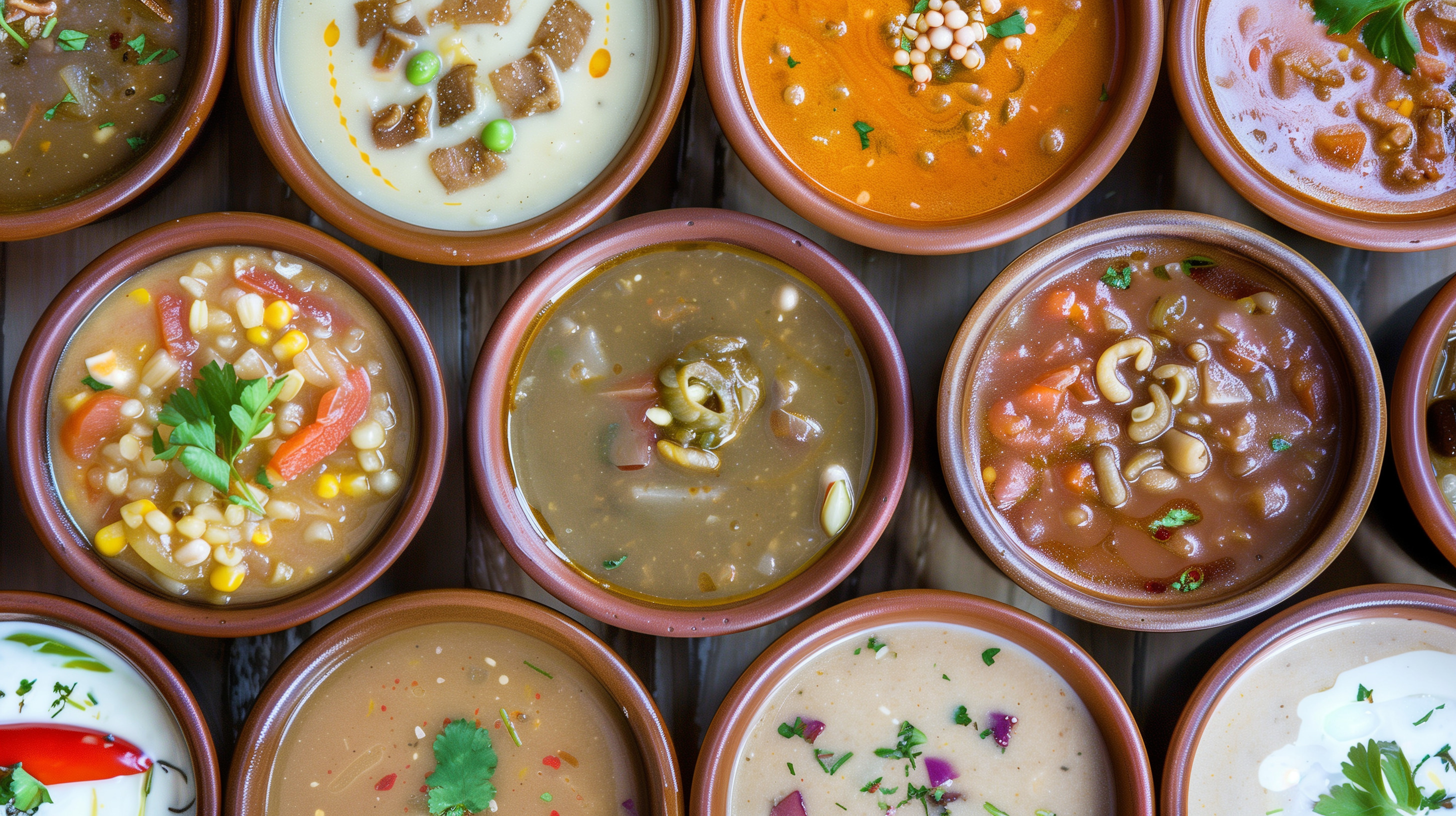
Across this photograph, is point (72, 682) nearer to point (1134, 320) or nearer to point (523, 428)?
point (523, 428)

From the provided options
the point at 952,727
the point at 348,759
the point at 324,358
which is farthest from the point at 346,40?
the point at 952,727

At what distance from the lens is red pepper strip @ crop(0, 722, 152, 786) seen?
2096mm

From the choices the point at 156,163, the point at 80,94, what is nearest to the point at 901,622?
the point at 156,163

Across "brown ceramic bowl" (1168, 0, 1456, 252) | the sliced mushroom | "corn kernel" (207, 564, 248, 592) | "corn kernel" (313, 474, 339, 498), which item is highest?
"brown ceramic bowl" (1168, 0, 1456, 252)

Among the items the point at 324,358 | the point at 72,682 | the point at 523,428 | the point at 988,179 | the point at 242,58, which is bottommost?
the point at 72,682

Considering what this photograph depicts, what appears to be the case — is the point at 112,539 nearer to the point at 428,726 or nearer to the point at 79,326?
the point at 79,326

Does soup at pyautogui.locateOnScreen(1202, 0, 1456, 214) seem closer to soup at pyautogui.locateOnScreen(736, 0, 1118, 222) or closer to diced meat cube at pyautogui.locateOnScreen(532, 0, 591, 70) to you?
soup at pyautogui.locateOnScreen(736, 0, 1118, 222)

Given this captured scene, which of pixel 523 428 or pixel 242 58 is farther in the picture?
pixel 523 428

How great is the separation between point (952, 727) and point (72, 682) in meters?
2.46

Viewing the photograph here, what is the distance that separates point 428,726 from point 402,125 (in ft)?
5.59

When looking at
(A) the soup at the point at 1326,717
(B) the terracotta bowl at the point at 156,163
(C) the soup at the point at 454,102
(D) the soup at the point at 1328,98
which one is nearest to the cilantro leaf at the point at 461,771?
(C) the soup at the point at 454,102

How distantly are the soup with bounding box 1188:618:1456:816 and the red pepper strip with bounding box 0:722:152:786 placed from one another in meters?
3.01

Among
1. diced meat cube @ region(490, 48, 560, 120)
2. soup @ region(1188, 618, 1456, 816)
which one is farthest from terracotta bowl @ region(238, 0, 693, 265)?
soup @ region(1188, 618, 1456, 816)

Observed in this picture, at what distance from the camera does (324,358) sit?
2156 millimetres
